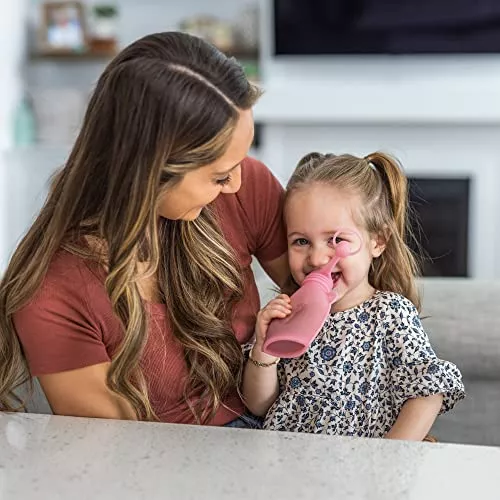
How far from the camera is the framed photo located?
4172 mm

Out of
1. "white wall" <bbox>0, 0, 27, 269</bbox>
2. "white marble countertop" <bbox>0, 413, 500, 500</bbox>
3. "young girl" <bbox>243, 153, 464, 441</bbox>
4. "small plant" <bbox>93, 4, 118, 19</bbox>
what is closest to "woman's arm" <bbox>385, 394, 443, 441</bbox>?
"young girl" <bbox>243, 153, 464, 441</bbox>

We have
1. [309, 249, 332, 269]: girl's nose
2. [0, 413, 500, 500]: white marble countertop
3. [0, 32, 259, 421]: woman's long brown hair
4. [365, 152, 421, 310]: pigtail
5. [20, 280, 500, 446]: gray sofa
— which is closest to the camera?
[0, 413, 500, 500]: white marble countertop

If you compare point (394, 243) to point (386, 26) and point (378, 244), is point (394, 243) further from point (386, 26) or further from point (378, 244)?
point (386, 26)

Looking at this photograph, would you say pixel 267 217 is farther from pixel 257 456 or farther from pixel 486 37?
pixel 486 37

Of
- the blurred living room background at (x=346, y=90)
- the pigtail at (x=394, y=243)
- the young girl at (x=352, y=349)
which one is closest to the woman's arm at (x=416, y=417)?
the young girl at (x=352, y=349)

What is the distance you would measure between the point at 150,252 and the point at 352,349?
350 mm

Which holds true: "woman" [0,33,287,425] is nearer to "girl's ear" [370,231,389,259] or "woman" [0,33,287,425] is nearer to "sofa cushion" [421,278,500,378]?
"girl's ear" [370,231,389,259]

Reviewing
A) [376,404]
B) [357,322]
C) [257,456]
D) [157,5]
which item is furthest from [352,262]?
[157,5]

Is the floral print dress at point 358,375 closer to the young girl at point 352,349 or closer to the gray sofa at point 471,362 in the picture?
the young girl at point 352,349

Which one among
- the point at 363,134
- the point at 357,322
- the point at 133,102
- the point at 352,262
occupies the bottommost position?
the point at 363,134

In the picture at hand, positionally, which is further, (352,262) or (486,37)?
(486,37)

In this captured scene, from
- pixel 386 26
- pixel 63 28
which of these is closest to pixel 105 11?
pixel 63 28

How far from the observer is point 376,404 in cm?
145

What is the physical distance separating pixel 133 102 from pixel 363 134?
294 cm
